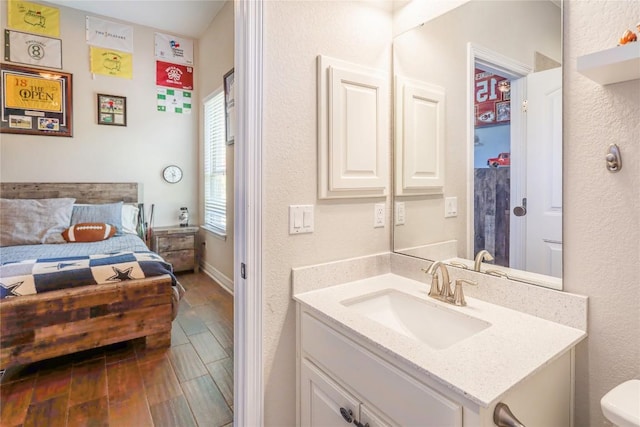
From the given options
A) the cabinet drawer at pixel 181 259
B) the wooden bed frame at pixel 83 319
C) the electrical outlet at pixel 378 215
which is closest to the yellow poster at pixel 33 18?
the cabinet drawer at pixel 181 259

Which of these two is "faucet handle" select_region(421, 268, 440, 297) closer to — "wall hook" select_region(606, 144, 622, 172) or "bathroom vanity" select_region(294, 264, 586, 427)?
"bathroom vanity" select_region(294, 264, 586, 427)

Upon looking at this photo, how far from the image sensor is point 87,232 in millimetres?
3467

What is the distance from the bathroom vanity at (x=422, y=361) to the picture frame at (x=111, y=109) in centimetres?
396

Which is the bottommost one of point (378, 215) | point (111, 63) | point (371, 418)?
point (371, 418)

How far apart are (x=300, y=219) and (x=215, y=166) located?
3200mm

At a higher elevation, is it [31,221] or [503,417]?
[31,221]

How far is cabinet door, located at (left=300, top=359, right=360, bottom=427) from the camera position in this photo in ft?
3.63

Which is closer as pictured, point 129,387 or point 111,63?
point 129,387

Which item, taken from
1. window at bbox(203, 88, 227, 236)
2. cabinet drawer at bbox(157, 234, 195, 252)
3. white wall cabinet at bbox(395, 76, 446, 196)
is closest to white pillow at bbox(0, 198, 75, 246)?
cabinet drawer at bbox(157, 234, 195, 252)

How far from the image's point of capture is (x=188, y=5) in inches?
145

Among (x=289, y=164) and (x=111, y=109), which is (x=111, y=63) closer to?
(x=111, y=109)

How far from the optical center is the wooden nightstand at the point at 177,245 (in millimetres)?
4215

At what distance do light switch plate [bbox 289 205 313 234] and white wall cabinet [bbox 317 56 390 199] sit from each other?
9 cm

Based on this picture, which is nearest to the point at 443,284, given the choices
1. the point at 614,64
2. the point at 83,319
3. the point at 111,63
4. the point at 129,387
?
the point at 614,64
